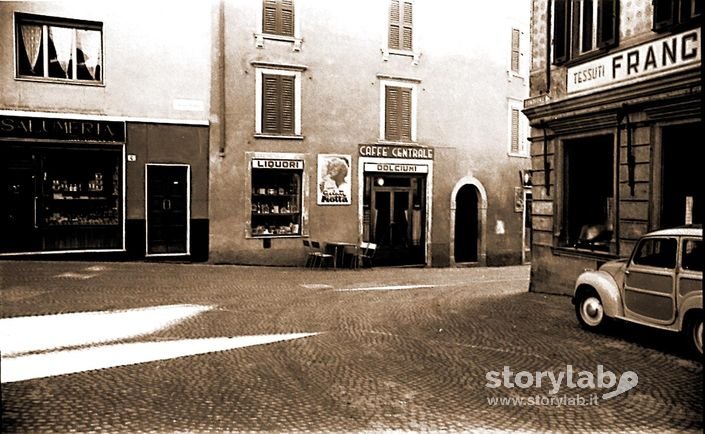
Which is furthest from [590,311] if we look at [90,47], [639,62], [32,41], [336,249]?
[32,41]

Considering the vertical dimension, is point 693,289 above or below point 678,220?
below

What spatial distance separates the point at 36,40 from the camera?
50.4 feet

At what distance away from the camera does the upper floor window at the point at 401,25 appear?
65.0ft

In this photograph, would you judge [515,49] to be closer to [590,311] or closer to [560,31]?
[560,31]

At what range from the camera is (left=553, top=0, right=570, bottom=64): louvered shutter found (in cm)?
1195

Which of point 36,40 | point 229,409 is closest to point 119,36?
point 36,40

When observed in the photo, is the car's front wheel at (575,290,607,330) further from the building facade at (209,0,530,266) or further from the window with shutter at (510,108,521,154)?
the window with shutter at (510,108,521,154)

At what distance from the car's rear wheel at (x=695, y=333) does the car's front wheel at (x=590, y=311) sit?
1.39m

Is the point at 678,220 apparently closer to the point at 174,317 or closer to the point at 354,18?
the point at 174,317

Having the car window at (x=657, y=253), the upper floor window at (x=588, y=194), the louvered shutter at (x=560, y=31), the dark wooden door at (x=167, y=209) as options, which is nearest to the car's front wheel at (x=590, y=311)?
the car window at (x=657, y=253)

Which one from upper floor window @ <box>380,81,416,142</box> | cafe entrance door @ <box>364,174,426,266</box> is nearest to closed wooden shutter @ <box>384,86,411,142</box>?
upper floor window @ <box>380,81,416,142</box>

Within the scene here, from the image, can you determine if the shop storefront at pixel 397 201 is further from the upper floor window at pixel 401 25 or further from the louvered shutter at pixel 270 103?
the upper floor window at pixel 401 25

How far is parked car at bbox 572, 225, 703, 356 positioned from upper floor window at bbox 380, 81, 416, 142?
11698mm

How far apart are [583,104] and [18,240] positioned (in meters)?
12.9
